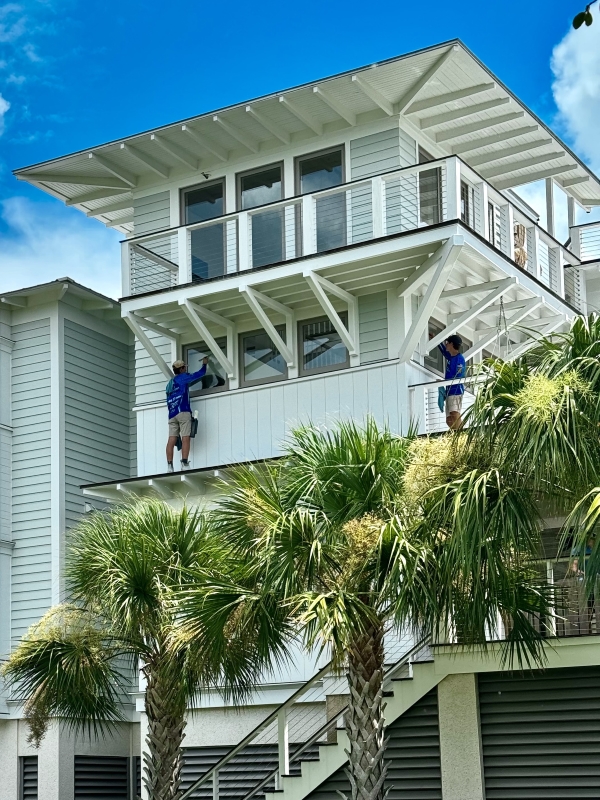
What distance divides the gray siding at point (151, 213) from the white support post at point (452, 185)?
6.41m

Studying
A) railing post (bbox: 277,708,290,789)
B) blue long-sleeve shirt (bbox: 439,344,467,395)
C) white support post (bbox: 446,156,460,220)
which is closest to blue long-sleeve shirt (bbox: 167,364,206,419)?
blue long-sleeve shirt (bbox: 439,344,467,395)

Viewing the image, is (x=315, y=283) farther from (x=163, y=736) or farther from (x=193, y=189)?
(x=163, y=736)

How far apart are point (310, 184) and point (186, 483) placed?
19.4 feet

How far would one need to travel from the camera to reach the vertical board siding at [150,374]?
82.4 ft

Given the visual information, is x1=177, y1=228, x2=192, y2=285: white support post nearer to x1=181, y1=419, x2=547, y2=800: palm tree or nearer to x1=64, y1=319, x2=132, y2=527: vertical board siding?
x1=64, y1=319, x2=132, y2=527: vertical board siding

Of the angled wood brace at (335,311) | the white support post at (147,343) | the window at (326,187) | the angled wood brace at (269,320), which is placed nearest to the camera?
the angled wood brace at (335,311)

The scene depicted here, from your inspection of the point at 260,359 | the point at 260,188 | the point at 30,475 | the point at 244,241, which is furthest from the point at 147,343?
the point at 30,475

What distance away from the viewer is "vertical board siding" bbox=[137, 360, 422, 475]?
867 inches

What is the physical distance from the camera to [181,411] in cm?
2380

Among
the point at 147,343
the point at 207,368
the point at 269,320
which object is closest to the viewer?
the point at 269,320

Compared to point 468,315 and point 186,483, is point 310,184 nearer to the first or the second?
point 468,315

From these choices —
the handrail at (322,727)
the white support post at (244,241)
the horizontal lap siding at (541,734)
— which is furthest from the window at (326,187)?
the horizontal lap siding at (541,734)

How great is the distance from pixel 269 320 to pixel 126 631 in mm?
7455

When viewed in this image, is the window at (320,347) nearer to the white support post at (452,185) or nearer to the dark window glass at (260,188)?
the dark window glass at (260,188)
